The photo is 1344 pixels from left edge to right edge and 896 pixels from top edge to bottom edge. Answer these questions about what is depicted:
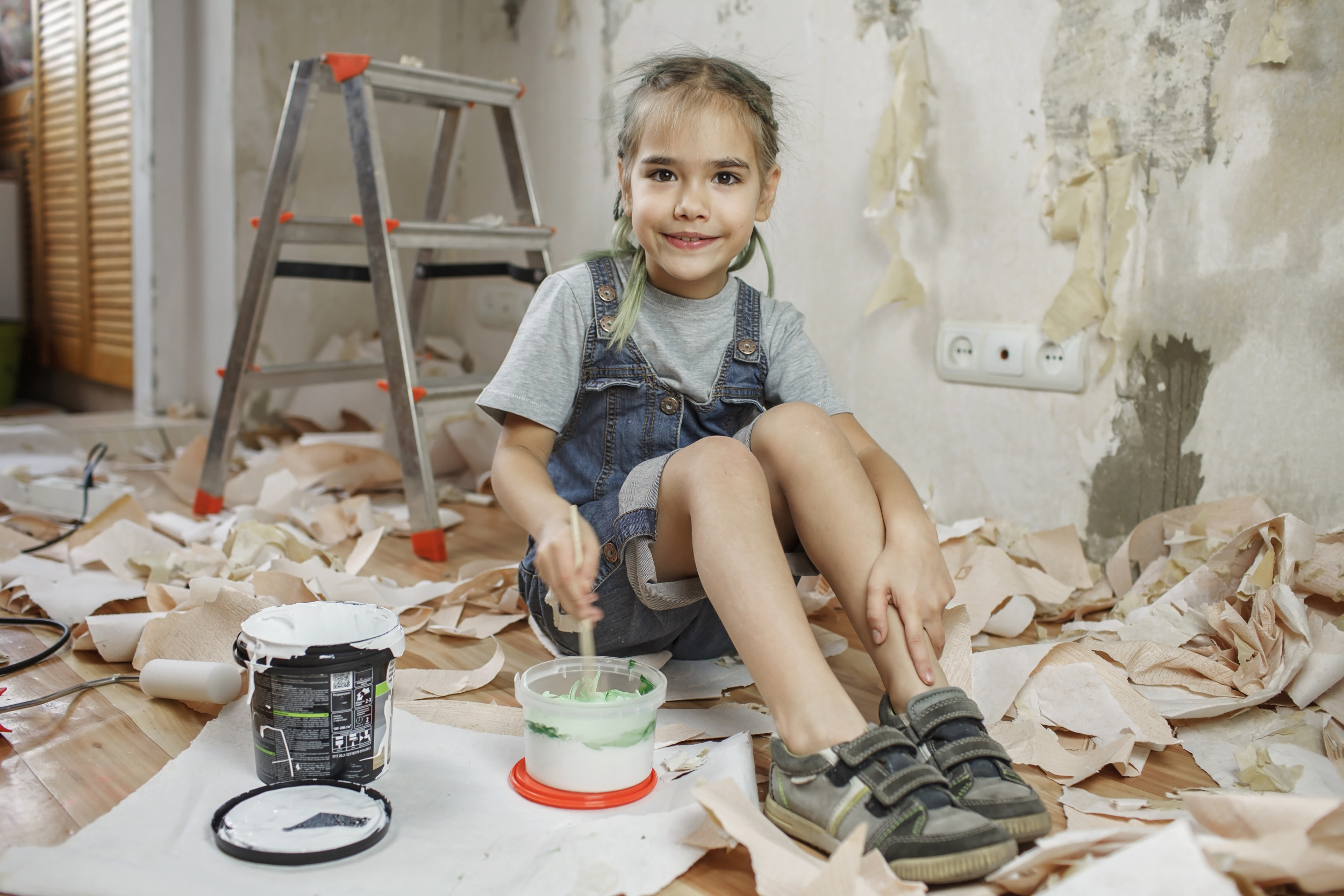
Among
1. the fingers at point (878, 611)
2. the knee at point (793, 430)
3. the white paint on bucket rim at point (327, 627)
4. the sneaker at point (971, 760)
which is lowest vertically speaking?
the sneaker at point (971, 760)

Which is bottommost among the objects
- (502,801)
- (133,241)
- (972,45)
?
(502,801)

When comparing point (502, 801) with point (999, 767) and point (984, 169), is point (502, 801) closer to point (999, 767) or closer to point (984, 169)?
point (999, 767)

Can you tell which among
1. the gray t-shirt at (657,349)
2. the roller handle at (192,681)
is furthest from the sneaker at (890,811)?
the roller handle at (192,681)

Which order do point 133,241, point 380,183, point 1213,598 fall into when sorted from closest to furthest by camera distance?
point 1213,598 < point 380,183 < point 133,241

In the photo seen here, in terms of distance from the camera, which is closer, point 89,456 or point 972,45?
point 972,45

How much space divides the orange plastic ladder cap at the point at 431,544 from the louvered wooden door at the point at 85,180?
1.67 m

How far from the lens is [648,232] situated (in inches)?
42.1

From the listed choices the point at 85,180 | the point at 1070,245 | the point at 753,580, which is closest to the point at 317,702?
the point at 753,580

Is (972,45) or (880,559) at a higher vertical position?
(972,45)

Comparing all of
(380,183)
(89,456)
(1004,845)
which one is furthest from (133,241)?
(1004,845)

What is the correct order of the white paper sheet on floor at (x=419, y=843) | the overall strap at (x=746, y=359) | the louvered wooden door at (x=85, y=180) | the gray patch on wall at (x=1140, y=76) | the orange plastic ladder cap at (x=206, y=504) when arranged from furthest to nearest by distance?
1. the louvered wooden door at (x=85, y=180)
2. the orange plastic ladder cap at (x=206, y=504)
3. the gray patch on wall at (x=1140, y=76)
4. the overall strap at (x=746, y=359)
5. the white paper sheet on floor at (x=419, y=843)

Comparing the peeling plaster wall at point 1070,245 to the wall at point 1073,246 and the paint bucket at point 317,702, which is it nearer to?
the wall at point 1073,246

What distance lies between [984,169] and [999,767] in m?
1.03

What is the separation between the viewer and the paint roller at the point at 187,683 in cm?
99
